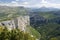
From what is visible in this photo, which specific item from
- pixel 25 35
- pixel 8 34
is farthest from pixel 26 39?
pixel 8 34

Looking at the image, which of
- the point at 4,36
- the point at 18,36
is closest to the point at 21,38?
the point at 18,36

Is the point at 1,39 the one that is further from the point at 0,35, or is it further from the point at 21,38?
the point at 21,38

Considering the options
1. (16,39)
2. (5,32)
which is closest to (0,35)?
(5,32)

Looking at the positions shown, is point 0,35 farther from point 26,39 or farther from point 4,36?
point 26,39

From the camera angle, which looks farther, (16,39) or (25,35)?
(25,35)

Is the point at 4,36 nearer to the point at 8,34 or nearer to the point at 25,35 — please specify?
the point at 8,34
